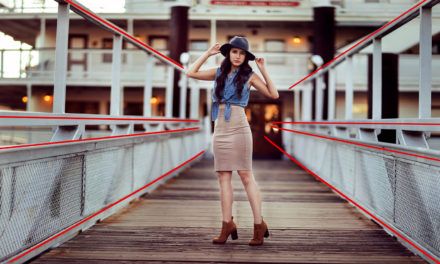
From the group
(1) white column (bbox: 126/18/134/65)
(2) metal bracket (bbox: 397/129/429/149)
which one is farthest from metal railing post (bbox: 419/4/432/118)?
(1) white column (bbox: 126/18/134/65)

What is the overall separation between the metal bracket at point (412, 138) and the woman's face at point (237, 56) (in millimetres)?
1432

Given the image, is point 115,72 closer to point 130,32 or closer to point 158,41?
point 130,32

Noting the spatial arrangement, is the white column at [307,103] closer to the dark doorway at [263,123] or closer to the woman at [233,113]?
the dark doorway at [263,123]

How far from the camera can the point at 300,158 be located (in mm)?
11789

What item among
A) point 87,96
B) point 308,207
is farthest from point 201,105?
point 308,207

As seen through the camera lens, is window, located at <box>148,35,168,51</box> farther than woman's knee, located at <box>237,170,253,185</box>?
Yes

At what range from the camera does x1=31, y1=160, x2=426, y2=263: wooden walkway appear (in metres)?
3.33

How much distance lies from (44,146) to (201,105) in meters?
17.2

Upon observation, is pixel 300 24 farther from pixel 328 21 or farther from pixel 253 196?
pixel 253 196

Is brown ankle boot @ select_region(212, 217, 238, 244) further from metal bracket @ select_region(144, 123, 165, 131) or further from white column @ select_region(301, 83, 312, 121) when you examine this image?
white column @ select_region(301, 83, 312, 121)

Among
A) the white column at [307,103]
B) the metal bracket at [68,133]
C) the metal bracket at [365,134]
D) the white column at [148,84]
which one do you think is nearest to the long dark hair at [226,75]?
the metal bracket at [68,133]

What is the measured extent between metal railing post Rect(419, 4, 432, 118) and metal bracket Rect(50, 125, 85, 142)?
2.67 metres

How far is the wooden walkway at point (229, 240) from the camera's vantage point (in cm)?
333

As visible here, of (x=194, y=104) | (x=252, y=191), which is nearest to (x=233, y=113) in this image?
(x=252, y=191)
